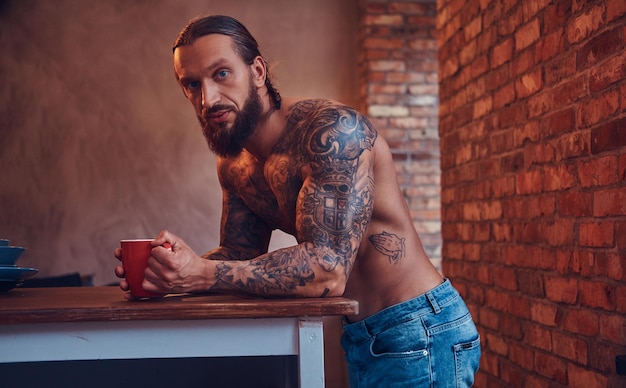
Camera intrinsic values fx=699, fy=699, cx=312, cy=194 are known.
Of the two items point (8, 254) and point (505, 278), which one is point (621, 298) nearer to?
point (505, 278)

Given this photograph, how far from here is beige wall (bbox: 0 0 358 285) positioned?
4766 millimetres

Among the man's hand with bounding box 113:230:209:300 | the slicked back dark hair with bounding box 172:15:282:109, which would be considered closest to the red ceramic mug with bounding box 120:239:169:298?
the man's hand with bounding box 113:230:209:300

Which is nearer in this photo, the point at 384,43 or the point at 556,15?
the point at 556,15

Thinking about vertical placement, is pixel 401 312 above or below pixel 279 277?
below

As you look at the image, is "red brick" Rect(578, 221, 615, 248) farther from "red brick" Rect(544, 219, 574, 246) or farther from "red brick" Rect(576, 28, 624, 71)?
"red brick" Rect(576, 28, 624, 71)

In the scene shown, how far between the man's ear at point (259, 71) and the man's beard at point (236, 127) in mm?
27

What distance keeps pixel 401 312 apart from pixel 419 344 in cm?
9

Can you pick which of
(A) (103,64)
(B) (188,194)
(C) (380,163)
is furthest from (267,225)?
(A) (103,64)

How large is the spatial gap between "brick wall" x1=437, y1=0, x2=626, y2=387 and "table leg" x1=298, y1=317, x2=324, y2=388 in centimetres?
97

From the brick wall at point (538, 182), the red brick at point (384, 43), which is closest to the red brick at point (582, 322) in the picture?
the brick wall at point (538, 182)

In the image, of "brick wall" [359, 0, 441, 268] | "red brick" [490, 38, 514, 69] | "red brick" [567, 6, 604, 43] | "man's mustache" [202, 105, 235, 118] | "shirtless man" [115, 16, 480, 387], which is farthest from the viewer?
"brick wall" [359, 0, 441, 268]

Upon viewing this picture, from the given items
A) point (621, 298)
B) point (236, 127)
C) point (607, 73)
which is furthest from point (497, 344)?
point (236, 127)

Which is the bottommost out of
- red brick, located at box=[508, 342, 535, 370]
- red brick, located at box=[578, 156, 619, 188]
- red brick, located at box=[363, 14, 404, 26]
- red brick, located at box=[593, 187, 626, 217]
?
red brick, located at box=[508, 342, 535, 370]

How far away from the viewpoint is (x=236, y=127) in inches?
66.4
